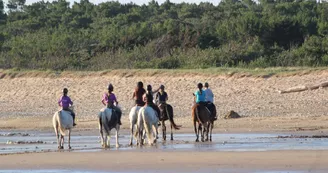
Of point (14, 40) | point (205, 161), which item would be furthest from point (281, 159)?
point (14, 40)

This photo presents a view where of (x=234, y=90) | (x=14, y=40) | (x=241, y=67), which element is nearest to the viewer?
(x=234, y=90)

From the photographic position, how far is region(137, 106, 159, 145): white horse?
932 inches

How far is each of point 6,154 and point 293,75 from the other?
21.7 meters

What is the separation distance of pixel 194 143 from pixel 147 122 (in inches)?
59.8

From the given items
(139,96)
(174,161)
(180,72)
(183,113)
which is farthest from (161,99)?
(180,72)

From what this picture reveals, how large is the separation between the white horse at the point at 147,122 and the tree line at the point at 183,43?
2368 cm

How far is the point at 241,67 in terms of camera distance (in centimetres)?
4684

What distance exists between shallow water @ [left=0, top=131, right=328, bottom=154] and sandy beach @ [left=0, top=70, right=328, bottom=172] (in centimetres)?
114

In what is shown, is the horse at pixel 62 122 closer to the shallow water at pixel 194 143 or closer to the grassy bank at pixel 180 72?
the shallow water at pixel 194 143

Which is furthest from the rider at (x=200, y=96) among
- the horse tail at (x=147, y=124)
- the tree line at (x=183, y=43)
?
the tree line at (x=183, y=43)

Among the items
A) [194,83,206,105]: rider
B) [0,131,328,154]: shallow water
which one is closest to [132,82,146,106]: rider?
[0,131,328,154]: shallow water

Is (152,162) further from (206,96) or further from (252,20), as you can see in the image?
(252,20)

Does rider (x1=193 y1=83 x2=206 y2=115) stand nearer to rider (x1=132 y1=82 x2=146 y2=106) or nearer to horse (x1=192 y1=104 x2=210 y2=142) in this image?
horse (x1=192 y1=104 x2=210 y2=142)

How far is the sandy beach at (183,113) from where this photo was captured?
1769 centimetres
